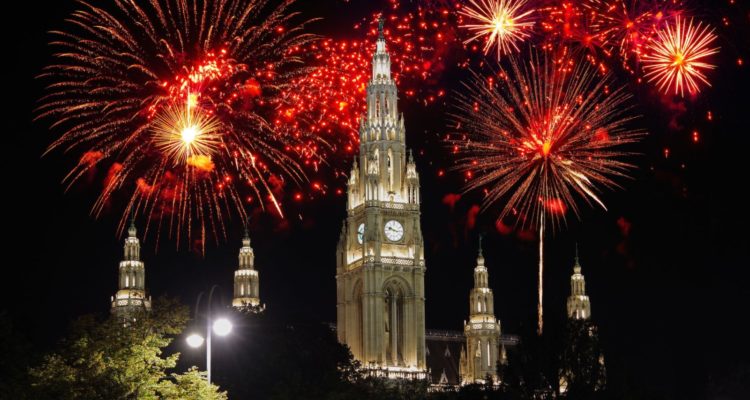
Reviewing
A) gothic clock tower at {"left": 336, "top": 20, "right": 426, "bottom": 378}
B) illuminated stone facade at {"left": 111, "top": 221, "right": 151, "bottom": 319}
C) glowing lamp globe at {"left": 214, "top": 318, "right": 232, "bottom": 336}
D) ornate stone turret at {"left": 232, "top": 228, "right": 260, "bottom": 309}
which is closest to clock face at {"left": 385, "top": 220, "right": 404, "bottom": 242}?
gothic clock tower at {"left": 336, "top": 20, "right": 426, "bottom": 378}

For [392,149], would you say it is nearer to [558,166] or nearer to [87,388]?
[558,166]

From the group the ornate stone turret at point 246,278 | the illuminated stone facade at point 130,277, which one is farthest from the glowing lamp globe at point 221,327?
the illuminated stone facade at point 130,277

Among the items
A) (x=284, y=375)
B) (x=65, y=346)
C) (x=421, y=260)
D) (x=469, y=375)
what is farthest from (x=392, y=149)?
(x=65, y=346)

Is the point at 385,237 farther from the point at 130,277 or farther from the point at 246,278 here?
the point at 130,277

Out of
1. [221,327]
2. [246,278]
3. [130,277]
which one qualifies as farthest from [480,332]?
[221,327]

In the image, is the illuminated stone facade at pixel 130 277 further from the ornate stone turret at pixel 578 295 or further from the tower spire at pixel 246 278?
the ornate stone turret at pixel 578 295
